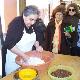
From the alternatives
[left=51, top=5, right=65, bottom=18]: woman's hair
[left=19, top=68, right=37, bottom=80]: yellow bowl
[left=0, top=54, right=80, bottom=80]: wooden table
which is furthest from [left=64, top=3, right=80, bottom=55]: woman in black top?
[left=19, top=68, right=37, bottom=80]: yellow bowl

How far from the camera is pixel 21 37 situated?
2121 mm

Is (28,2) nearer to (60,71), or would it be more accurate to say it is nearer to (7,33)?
(7,33)

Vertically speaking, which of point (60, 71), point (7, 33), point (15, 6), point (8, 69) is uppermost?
point (15, 6)

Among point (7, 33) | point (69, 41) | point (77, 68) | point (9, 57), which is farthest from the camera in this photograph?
point (69, 41)

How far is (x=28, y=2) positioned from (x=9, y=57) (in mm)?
494

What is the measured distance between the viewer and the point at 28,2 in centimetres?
228

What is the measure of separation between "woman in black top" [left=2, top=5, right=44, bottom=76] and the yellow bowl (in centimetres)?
22

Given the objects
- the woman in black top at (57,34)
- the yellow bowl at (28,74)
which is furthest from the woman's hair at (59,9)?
the yellow bowl at (28,74)

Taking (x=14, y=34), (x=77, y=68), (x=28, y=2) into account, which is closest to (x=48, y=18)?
(x=28, y=2)

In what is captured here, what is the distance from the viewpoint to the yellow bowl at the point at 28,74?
167 centimetres

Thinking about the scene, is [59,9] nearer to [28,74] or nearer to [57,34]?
[57,34]

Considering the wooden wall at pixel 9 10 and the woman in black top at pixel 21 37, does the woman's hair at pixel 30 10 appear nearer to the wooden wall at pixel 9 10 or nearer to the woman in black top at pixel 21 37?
the woman in black top at pixel 21 37

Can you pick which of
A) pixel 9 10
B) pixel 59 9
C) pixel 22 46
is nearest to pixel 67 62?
pixel 22 46

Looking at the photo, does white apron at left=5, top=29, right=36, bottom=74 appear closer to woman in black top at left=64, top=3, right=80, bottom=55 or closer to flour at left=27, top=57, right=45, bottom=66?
flour at left=27, top=57, right=45, bottom=66
